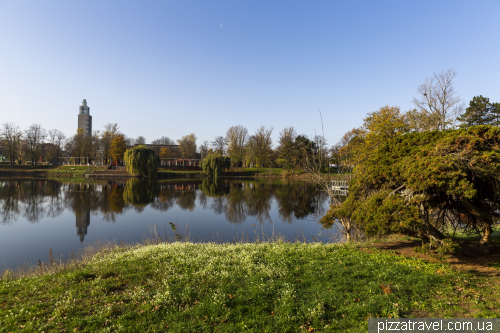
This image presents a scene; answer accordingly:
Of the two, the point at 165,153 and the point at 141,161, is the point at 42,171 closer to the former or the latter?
the point at 141,161

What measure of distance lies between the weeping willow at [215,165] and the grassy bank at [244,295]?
182 ft

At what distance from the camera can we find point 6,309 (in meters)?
5.25

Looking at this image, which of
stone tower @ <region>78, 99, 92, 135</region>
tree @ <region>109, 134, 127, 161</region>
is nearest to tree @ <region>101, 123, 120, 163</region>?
tree @ <region>109, 134, 127, 161</region>

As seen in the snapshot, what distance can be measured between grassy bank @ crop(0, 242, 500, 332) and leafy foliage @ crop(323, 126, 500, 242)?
4.35ft

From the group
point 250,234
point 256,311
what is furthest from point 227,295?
point 250,234

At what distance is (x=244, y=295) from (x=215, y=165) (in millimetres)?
58068

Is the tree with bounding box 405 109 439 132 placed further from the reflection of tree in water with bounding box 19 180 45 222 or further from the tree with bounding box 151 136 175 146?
the tree with bounding box 151 136 175 146

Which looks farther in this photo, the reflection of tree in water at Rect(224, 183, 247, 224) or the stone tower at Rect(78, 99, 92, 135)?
the stone tower at Rect(78, 99, 92, 135)

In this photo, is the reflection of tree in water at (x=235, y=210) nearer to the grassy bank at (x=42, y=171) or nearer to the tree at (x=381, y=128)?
the tree at (x=381, y=128)

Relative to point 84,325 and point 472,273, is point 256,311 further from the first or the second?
point 472,273

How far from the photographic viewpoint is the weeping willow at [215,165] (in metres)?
63.0

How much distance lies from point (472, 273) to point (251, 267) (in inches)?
212

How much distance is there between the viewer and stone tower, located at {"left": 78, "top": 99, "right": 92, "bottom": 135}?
158500 millimetres

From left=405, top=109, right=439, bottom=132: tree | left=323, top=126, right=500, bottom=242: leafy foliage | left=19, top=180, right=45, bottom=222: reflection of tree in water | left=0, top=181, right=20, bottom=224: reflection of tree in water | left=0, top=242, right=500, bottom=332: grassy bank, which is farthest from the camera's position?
left=405, top=109, right=439, bottom=132: tree
